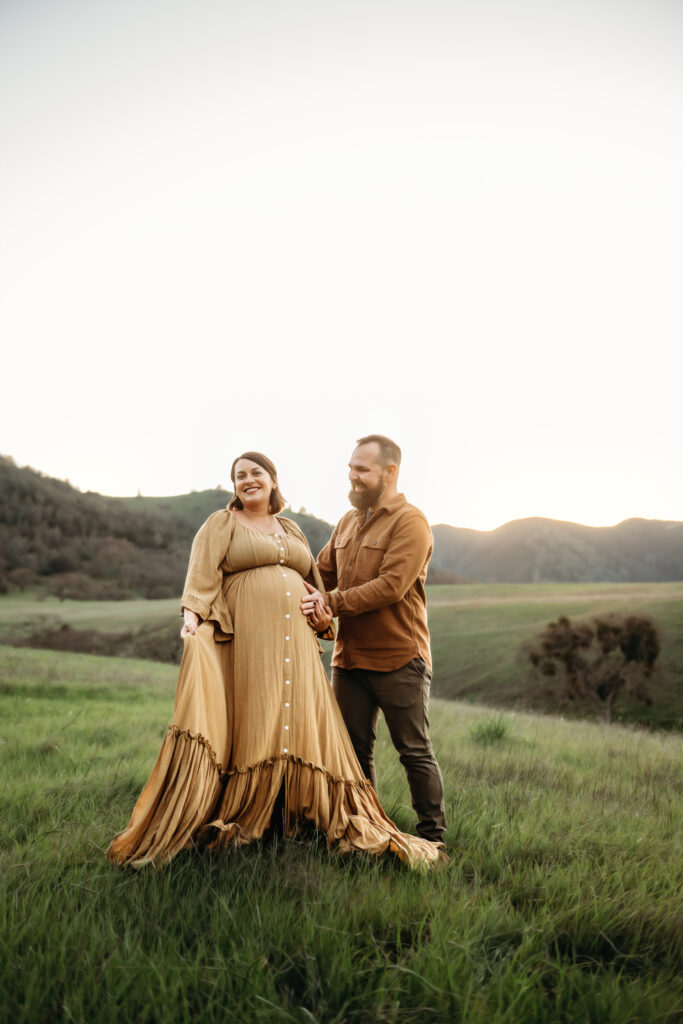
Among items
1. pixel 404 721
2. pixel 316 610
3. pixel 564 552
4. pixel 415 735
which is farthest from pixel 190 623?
pixel 564 552

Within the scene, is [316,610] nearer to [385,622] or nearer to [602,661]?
[385,622]

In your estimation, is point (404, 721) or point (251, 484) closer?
point (404, 721)

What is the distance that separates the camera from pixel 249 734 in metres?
4.05

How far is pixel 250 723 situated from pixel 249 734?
7 centimetres

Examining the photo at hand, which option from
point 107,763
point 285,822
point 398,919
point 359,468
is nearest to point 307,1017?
point 398,919

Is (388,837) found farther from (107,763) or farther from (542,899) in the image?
(107,763)

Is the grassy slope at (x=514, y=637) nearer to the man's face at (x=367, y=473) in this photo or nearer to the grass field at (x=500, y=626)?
the grass field at (x=500, y=626)

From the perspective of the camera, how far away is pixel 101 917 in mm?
2811

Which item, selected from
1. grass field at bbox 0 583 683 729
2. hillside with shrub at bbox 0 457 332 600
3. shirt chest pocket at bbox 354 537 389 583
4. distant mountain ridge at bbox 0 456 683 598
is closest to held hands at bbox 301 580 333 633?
shirt chest pocket at bbox 354 537 389 583

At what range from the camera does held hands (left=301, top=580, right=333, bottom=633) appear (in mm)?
4398

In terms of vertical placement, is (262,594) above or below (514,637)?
above

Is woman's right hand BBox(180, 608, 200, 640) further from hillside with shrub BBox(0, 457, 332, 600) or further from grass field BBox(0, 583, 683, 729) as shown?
hillside with shrub BBox(0, 457, 332, 600)

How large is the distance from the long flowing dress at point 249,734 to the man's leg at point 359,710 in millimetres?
346

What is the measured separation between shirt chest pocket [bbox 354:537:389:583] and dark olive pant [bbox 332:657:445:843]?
66 centimetres
